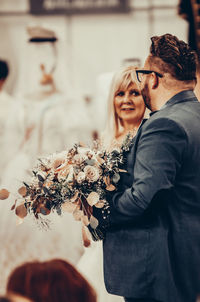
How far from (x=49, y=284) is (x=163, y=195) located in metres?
0.37

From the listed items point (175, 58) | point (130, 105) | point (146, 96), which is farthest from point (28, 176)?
point (175, 58)

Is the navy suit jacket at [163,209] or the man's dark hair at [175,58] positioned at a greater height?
the man's dark hair at [175,58]

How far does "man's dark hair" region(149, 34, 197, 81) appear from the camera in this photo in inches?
44.0

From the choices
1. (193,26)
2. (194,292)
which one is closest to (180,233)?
(194,292)

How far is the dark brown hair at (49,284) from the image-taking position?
3.24 feet

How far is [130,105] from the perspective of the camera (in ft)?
4.23

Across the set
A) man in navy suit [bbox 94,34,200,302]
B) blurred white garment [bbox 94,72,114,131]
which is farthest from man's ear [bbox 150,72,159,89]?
blurred white garment [bbox 94,72,114,131]

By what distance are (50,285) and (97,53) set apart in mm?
1375

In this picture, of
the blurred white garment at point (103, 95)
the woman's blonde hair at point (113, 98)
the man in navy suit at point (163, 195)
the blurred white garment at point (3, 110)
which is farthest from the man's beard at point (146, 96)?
the blurred white garment at point (3, 110)

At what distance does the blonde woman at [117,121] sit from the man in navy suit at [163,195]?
11 centimetres

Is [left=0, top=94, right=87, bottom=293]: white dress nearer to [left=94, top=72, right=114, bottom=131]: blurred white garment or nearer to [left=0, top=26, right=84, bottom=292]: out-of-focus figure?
[left=0, top=26, right=84, bottom=292]: out-of-focus figure

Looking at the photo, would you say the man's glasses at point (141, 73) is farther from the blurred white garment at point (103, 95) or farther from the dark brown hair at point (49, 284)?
the dark brown hair at point (49, 284)

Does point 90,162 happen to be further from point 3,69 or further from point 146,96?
point 3,69

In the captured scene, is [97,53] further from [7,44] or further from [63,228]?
[63,228]
